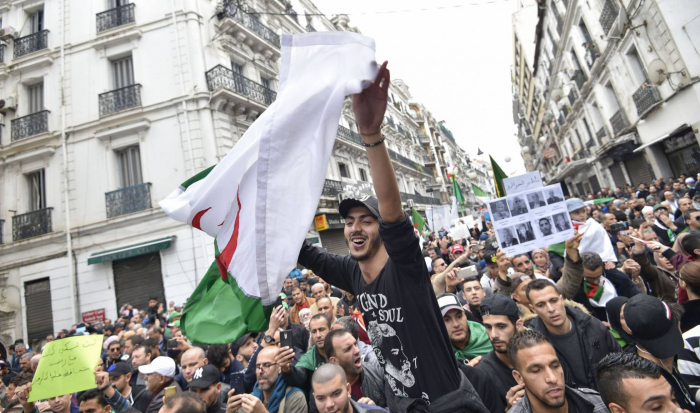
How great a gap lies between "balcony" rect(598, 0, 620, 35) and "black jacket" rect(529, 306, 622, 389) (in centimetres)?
1567

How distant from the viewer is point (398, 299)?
159 centimetres

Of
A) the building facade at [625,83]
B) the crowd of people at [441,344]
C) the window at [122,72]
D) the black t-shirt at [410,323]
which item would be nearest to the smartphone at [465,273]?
the crowd of people at [441,344]

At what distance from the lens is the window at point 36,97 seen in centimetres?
1368

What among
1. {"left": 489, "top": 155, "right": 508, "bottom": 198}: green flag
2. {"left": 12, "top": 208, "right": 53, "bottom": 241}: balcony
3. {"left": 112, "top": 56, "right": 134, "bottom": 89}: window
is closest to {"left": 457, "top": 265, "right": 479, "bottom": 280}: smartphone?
{"left": 489, "top": 155, "right": 508, "bottom": 198}: green flag

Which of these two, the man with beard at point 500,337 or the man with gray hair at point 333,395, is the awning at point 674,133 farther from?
the man with gray hair at point 333,395

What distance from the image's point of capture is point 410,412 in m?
1.57

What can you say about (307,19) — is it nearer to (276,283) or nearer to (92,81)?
(92,81)

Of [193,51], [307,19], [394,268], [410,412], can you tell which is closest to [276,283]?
[394,268]

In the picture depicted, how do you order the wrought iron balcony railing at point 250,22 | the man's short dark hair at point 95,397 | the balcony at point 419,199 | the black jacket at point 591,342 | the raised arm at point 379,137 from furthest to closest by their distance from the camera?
the balcony at point 419,199, the wrought iron balcony railing at point 250,22, the man's short dark hair at point 95,397, the black jacket at point 591,342, the raised arm at point 379,137

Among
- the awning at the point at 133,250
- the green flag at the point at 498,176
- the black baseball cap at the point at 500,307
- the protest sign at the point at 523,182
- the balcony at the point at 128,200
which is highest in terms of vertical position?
the balcony at the point at 128,200

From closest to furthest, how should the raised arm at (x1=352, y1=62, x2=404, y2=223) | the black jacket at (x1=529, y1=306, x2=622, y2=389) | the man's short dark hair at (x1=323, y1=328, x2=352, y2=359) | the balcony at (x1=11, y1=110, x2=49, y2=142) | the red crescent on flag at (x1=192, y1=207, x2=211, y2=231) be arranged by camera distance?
the raised arm at (x1=352, y1=62, x2=404, y2=223), the red crescent on flag at (x1=192, y1=207, x2=211, y2=231), the black jacket at (x1=529, y1=306, x2=622, y2=389), the man's short dark hair at (x1=323, y1=328, x2=352, y2=359), the balcony at (x1=11, y1=110, x2=49, y2=142)

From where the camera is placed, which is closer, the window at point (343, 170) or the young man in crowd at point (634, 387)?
the young man in crowd at point (634, 387)

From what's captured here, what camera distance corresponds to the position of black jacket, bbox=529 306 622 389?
246cm

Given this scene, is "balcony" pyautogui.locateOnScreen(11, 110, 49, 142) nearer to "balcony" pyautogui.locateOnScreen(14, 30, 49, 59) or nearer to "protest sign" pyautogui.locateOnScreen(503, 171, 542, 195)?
"balcony" pyautogui.locateOnScreen(14, 30, 49, 59)
